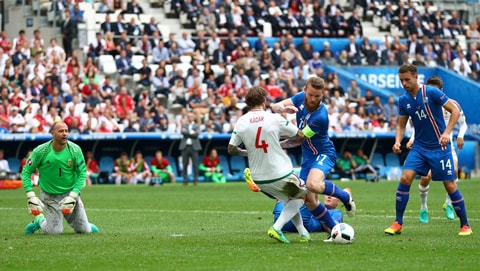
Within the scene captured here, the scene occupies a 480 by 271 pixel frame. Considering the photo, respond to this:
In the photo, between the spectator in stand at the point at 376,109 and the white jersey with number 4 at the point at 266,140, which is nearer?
the white jersey with number 4 at the point at 266,140

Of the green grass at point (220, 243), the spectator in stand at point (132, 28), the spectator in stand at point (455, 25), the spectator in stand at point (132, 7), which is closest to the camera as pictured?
the green grass at point (220, 243)

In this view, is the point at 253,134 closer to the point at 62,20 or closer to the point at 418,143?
the point at 418,143

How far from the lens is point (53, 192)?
14.3 metres

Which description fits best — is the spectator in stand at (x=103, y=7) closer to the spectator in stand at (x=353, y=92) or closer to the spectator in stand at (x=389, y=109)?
the spectator in stand at (x=353, y=92)

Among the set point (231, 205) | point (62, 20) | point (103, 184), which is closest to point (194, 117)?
point (103, 184)

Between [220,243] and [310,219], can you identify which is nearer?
[220,243]

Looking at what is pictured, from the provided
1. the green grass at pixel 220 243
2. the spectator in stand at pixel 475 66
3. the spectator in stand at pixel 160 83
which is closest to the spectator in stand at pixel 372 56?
the spectator in stand at pixel 475 66

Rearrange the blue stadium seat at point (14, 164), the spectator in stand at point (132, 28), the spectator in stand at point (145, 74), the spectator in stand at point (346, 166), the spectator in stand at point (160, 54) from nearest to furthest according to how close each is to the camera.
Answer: the blue stadium seat at point (14, 164) → the spectator in stand at point (346, 166) → the spectator in stand at point (145, 74) → the spectator in stand at point (160, 54) → the spectator in stand at point (132, 28)

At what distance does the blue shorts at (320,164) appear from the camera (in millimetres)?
12958

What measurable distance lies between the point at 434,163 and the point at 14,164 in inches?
781

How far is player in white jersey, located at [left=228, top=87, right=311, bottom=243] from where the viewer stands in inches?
484

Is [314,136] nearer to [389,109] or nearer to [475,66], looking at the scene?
[389,109]

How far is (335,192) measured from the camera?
42.7ft

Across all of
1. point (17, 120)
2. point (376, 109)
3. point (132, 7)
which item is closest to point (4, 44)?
point (17, 120)
